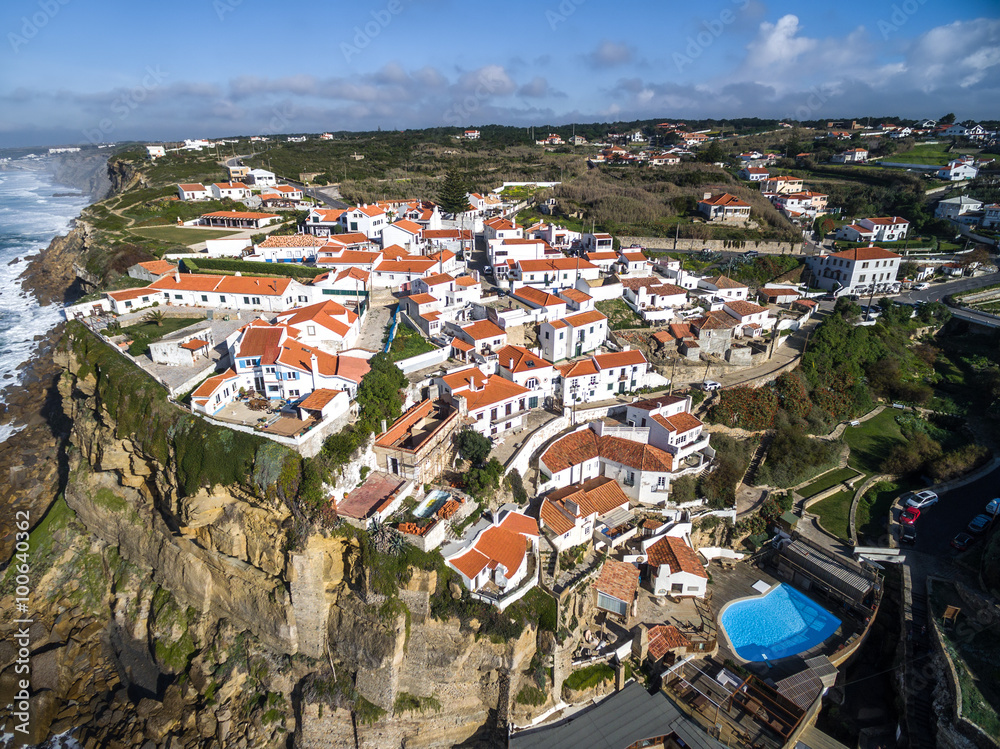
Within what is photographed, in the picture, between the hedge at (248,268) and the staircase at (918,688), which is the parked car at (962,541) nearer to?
the staircase at (918,688)

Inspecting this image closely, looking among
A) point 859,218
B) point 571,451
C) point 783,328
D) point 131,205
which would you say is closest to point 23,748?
point 571,451

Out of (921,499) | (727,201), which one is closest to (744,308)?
(921,499)

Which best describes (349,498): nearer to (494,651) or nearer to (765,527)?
(494,651)

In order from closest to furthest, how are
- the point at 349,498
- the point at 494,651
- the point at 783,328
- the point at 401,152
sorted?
the point at 494,651
the point at 349,498
the point at 783,328
the point at 401,152

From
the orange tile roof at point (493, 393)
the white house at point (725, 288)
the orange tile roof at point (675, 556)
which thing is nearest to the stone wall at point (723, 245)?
the white house at point (725, 288)

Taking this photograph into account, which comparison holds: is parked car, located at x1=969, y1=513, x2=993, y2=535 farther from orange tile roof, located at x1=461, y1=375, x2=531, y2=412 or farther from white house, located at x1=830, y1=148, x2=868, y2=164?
white house, located at x1=830, y1=148, x2=868, y2=164

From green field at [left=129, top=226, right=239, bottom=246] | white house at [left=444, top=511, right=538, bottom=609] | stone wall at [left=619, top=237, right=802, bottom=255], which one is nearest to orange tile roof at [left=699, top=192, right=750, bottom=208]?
stone wall at [left=619, top=237, right=802, bottom=255]

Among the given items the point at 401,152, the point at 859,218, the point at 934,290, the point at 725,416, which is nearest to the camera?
the point at 725,416
